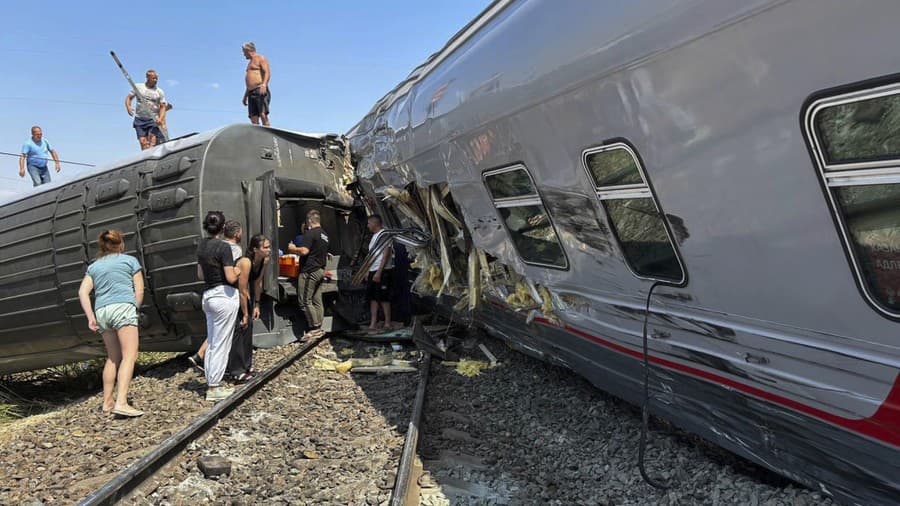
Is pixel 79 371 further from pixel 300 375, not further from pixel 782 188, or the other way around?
pixel 782 188

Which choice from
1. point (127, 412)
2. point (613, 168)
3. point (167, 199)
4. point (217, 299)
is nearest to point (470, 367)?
point (217, 299)

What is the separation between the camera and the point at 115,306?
17.4 feet

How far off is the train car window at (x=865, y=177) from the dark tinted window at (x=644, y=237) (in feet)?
2.94

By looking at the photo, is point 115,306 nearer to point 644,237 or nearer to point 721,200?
point 644,237

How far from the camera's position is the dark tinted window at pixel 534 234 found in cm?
392

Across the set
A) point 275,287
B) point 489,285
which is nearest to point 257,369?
point 275,287

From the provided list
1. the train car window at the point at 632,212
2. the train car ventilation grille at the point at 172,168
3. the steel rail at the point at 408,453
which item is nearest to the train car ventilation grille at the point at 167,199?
the train car ventilation grille at the point at 172,168

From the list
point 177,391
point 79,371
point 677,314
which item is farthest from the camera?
point 79,371

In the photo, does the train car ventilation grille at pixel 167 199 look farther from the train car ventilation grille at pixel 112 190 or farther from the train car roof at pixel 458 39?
the train car roof at pixel 458 39

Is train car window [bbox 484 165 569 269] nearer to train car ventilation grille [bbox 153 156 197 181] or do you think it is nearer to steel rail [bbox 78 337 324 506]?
steel rail [bbox 78 337 324 506]

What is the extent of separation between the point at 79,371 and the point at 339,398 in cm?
679

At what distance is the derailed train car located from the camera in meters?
6.95

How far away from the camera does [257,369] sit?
682cm

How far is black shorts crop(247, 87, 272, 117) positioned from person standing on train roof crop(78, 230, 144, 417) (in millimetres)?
5509
